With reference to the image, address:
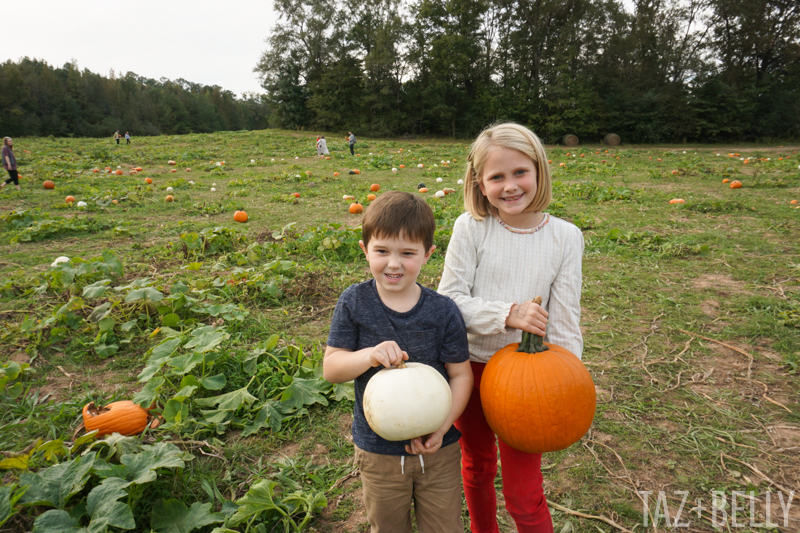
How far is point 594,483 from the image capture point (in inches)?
89.8

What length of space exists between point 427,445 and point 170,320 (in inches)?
117

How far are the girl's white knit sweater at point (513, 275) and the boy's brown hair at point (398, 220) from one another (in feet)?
1.00

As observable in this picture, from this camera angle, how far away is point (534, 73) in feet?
115

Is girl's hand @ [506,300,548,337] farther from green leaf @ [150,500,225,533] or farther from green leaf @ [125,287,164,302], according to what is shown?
green leaf @ [125,287,164,302]

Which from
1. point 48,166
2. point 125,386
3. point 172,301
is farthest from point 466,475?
point 48,166

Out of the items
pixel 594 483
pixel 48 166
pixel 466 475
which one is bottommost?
pixel 594 483

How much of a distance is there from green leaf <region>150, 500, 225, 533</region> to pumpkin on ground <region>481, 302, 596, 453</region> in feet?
4.55

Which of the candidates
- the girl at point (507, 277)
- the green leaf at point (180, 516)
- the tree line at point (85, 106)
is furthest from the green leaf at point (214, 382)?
the tree line at point (85, 106)

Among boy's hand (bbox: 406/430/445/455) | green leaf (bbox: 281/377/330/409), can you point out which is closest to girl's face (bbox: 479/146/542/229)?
boy's hand (bbox: 406/430/445/455)

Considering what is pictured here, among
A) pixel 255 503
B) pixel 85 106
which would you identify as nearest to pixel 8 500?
pixel 255 503

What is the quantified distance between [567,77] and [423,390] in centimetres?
3511

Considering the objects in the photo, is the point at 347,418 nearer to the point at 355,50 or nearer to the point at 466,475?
the point at 466,475

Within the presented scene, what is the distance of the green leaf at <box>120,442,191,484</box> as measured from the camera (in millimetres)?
1917

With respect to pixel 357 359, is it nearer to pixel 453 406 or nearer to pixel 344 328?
pixel 344 328
